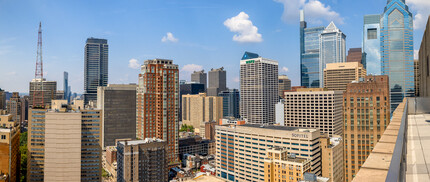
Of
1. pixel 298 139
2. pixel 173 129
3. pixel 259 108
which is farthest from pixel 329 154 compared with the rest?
pixel 259 108

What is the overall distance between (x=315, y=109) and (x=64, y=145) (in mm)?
99916

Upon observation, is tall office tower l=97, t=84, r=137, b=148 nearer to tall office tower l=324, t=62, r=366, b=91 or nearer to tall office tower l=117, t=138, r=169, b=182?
tall office tower l=117, t=138, r=169, b=182

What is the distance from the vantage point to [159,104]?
388 ft

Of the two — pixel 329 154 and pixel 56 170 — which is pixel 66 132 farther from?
pixel 329 154

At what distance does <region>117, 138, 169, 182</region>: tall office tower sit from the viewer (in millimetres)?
80250

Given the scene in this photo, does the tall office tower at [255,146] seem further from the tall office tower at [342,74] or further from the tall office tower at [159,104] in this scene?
the tall office tower at [342,74]

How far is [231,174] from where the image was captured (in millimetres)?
92375

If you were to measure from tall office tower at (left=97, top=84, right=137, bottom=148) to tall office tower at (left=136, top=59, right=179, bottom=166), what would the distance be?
34.2 metres

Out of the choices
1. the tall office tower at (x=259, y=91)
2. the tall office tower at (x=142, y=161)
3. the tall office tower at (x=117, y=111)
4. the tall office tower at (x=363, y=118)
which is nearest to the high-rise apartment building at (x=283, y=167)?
the tall office tower at (x=363, y=118)

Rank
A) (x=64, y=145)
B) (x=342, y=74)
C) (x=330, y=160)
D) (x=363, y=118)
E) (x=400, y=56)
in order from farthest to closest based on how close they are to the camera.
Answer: (x=400, y=56) → (x=342, y=74) → (x=330, y=160) → (x=64, y=145) → (x=363, y=118)

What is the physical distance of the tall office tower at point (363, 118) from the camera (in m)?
59.2

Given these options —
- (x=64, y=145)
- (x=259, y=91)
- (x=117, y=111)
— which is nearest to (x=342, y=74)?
(x=259, y=91)

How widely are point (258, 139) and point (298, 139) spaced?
13.1 meters

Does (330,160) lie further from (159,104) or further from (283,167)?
(159,104)
